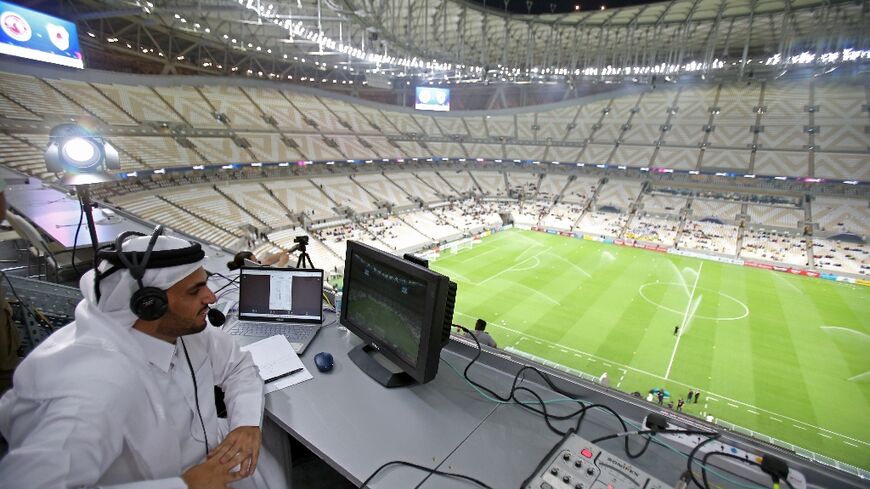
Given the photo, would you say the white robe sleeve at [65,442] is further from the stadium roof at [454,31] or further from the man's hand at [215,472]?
the stadium roof at [454,31]

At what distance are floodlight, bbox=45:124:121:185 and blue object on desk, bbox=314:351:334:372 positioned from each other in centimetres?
216

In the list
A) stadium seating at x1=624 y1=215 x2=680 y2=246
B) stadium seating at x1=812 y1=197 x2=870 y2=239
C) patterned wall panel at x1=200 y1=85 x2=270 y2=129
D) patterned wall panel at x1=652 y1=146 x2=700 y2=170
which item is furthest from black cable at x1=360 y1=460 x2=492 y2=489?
Answer: patterned wall panel at x1=652 y1=146 x2=700 y2=170

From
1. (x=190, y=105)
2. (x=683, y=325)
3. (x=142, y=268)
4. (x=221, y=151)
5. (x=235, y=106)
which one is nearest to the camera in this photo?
(x=142, y=268)

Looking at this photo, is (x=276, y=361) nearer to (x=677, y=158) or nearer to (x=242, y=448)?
(x=242, y=448)

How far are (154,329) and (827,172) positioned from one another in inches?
1642

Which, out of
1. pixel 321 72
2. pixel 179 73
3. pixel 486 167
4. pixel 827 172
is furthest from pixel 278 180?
pixel 827 172

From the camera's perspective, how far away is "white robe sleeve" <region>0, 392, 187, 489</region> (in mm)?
1272

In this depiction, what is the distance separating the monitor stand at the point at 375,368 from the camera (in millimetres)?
2633

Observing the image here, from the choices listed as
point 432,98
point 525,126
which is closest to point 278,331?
point 432,98

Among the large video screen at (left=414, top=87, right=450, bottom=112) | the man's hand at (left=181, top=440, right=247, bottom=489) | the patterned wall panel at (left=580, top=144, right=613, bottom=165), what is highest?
the large video screen at (left=414, top=87, right=450, bottom=112)

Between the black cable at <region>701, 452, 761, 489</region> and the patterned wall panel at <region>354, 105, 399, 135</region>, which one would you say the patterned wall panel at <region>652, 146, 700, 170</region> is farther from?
the black cable at <region>701, 452, 761, 489</region>

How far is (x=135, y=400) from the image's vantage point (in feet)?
5.56

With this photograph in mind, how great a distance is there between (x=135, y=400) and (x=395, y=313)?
4.95 ft

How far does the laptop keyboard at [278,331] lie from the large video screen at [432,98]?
41.3m
